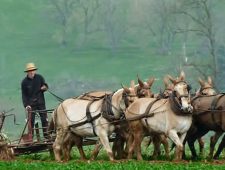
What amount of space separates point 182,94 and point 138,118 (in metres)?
1.23

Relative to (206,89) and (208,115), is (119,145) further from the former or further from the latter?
(206,89)

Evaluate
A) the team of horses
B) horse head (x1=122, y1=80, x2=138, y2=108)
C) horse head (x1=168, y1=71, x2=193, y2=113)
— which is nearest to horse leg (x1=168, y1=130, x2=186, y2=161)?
the team of horses

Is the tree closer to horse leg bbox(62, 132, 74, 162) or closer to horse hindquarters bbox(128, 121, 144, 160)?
horse leg bbox(62, 132, 74, 162)

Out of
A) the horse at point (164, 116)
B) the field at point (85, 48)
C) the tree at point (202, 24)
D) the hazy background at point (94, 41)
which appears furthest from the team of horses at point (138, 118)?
the hazy background at point (94, 41)

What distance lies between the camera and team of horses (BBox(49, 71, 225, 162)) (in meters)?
17.3

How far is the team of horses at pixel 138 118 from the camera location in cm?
1733

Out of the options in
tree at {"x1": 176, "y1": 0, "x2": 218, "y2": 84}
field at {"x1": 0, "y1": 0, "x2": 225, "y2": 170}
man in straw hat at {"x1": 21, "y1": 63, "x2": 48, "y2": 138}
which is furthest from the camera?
field at {"x1": 0, "y1": 0, "x2": 225, "y2": 170}

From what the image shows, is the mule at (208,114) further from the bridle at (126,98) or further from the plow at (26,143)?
the plow at (26,143)

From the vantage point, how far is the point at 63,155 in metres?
A: 19.1

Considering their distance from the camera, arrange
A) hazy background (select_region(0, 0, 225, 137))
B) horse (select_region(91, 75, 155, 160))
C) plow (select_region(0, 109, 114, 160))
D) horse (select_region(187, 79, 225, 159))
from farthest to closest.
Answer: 1. hazy background (select_region(0, 0, 225, 137))
2. plow (select_region(0, 109, 114, 160))
3. horse (select_region(91, 75, 155, 160))
4. horse (select_region(187, 79, 225, 159))

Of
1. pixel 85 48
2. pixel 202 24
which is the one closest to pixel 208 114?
pixel 202 24

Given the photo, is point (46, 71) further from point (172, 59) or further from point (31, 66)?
point (31, 66)

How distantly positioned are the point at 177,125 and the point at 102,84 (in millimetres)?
67502

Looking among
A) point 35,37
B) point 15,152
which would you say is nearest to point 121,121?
point 15,152
